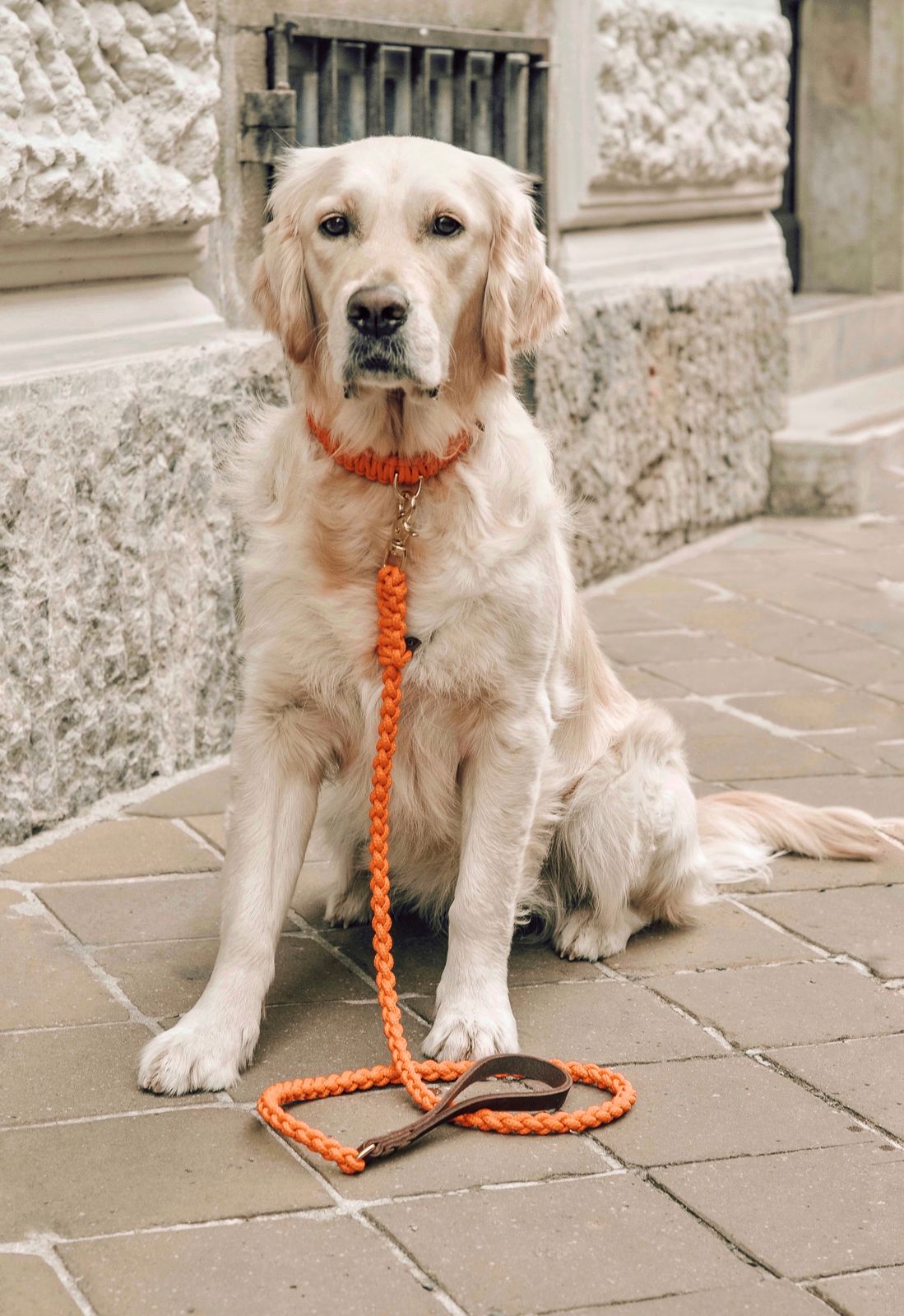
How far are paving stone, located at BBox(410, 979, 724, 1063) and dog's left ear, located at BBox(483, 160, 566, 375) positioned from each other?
1.18 metres

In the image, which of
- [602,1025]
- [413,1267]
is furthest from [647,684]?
[413,1267]

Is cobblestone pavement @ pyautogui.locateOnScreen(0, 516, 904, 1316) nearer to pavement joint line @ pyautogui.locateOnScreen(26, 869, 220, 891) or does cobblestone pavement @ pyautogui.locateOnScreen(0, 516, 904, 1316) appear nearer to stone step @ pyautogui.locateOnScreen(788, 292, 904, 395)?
pavement joint line @ pyautogui.locateOnScreen(26, 869, 220, 891)

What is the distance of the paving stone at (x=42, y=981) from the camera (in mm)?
3016

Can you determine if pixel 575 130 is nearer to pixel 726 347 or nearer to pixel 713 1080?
pixel 726 347

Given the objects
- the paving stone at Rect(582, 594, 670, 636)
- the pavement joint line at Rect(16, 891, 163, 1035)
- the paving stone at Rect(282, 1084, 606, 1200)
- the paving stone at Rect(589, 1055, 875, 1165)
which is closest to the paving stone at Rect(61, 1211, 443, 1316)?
the paving stone at Rect(282, 1084, 606, 1200)

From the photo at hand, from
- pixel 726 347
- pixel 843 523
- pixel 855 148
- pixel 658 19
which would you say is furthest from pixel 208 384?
pixel 855 148

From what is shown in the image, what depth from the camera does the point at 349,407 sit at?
304cm

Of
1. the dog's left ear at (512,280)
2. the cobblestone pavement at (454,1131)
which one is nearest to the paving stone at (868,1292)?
the cobblestone pavement at (454,1131)

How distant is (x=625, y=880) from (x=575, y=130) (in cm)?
359

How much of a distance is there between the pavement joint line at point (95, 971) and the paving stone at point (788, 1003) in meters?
0.97

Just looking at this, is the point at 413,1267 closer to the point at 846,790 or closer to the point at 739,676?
the point at 846,790

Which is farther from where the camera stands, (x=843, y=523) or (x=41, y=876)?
(x=843, y=523)

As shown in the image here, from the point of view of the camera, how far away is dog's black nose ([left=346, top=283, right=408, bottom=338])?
281 cm

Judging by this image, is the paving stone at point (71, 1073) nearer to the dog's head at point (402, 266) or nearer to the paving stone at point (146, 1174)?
the paving stone at point (146, 1174)
